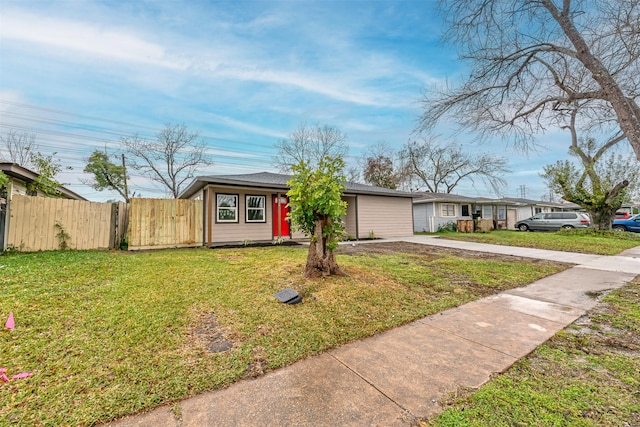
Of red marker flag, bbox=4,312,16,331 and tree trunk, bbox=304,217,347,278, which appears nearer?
red marker flag, bbox=4,312,16,331

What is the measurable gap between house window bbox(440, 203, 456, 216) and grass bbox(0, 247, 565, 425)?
14818 millimetres


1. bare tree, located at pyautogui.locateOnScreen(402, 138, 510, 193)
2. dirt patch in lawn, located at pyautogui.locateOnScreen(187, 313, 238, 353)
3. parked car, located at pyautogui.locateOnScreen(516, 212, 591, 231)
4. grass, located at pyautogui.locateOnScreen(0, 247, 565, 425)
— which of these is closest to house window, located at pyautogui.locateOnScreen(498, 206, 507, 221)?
parked car, located at pyautogui.locateOnScreen(516, 212, 591, 231)

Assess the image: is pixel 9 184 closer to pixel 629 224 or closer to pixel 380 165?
pixel 380 165

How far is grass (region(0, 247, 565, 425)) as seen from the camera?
1.79m

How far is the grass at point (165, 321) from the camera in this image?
1792mm

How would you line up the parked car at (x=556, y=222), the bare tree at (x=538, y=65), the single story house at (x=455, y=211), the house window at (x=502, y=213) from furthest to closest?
the house window at (x=502, y=213), the single story house at (x=455, y=211), the parked car at (x=556, y=222), the bare tree at (x=538, y=65)

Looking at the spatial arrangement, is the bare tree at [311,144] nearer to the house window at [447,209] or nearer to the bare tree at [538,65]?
the house window at [447,209]

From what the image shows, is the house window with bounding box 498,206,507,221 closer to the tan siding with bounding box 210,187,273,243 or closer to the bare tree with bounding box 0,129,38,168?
the tan siding with bounding box 210,187,273,243

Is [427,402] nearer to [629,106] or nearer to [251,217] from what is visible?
[629,106]

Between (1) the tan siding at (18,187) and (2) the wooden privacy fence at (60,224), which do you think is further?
(1) the tan siding at (18,187)

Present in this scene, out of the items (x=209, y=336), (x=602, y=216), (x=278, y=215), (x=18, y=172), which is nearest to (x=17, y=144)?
(x=18, y=172)

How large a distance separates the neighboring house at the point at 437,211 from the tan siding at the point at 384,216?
4.29 meters

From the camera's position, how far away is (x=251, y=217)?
35.0ft

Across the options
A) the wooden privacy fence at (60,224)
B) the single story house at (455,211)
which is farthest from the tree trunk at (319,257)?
the single story house at (455,211)
